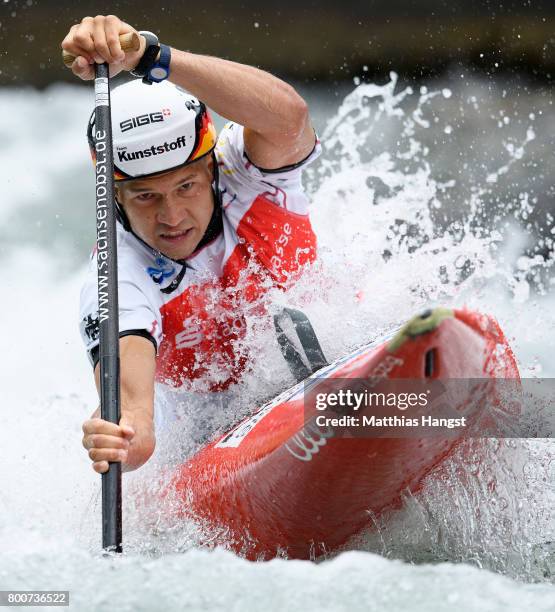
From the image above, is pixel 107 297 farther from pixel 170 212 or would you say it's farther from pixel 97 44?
pixel 97 44

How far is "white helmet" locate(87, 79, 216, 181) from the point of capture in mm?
1949

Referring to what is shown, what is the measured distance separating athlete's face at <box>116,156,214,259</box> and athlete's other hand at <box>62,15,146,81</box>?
11.4 inches

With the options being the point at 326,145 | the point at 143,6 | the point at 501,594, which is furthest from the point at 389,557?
the point at 143,6

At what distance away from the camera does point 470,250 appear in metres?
2.34

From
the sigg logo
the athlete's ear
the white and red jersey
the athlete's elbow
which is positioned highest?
the athlete's elbow

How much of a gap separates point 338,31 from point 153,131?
3307mm

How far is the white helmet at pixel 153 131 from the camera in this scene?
1949 millimetres

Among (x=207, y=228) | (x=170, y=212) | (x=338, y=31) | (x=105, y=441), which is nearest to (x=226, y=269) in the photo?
(x=207, y=228)

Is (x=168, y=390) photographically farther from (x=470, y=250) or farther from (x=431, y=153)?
(x=431, y=153)

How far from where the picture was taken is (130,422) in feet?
5.82

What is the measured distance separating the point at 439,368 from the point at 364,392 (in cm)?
14

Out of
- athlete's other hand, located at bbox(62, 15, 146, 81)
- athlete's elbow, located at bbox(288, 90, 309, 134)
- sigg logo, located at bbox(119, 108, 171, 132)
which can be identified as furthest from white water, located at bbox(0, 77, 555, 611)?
athlete's other hand, located at bbox(62, 15, 146, 81)

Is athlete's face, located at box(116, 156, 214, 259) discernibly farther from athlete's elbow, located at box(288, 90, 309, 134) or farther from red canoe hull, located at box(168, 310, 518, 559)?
red canoe hull, located at box(168, 310, 518, 559)

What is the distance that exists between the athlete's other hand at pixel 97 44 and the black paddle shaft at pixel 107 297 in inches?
1.1
